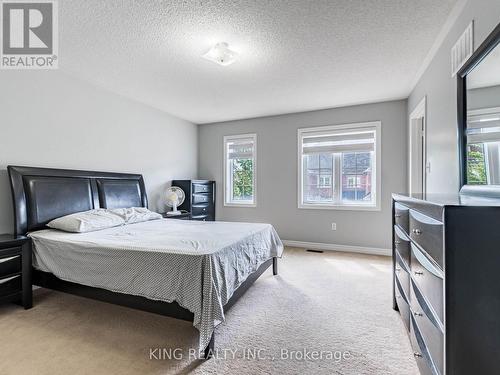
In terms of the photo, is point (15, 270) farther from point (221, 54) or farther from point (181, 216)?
point (221, 54)

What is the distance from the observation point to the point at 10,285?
2143mm

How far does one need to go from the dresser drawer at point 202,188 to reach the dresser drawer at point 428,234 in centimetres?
378

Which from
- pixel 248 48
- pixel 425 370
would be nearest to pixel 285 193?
pixel 248 48

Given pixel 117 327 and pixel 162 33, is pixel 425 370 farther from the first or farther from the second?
pixel 162 33

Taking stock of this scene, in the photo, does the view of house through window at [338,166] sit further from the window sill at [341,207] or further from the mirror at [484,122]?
the mirror at [484,122]

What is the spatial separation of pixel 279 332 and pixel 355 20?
8.47ft

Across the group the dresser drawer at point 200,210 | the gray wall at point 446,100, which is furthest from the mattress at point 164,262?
the dresser drawer at point 200,210

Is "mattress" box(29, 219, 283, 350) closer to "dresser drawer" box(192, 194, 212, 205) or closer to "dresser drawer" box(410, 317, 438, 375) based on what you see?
"dresser drawer" box(410, 317, 438, 375)

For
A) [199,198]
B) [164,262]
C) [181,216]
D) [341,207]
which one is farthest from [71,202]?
[341,207]

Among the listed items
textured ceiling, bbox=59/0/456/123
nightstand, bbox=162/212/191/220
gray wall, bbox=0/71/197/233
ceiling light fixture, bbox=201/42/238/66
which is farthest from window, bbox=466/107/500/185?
gray wall, bbox=0/71/197/233

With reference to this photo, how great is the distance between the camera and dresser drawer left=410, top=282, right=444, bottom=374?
897 mm

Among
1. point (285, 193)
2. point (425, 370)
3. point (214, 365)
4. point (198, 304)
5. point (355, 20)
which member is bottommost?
point (214, 365)

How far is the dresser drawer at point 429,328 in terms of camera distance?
897 mm

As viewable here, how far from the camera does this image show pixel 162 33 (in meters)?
2.16
